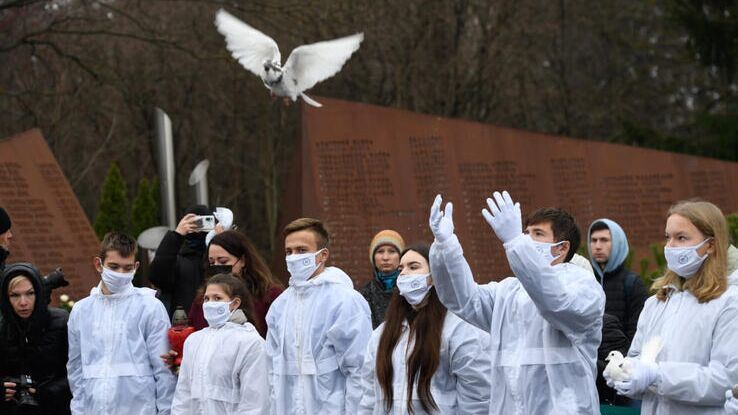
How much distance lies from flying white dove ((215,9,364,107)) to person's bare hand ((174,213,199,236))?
4.86 meters

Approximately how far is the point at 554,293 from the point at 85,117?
2575 cm

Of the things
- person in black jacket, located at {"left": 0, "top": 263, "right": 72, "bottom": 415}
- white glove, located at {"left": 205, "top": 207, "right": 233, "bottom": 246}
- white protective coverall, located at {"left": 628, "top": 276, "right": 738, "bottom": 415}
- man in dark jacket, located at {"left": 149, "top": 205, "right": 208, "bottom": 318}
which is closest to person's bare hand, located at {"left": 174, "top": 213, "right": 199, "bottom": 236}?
man in dark jacket, located at {"left": 149, "top": 205, "right": 208, "bottom": 318}

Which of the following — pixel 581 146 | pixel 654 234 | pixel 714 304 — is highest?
pixel 581 146

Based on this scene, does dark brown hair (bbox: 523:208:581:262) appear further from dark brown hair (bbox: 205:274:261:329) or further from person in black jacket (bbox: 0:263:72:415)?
person in black jacket (bbox: 0:263:72:415)

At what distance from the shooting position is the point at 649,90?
1141 inches

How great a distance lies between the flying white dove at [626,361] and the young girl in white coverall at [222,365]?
2.20 metres

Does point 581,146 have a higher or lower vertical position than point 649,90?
lower

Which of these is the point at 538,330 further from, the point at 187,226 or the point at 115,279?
the point at 187,226

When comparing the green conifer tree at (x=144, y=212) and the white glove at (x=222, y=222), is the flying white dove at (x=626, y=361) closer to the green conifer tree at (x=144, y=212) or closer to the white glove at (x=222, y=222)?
the white glove at (x=222, y=222)

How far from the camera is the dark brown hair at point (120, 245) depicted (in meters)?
7.40

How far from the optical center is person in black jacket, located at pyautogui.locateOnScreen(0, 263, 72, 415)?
7.63 meters

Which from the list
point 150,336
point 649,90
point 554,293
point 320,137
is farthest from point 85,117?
point 554,293

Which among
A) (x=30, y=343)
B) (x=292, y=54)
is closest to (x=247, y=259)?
(x=30, y=343)

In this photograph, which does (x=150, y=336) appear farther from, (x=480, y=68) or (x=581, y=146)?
(x=480, y=68)
